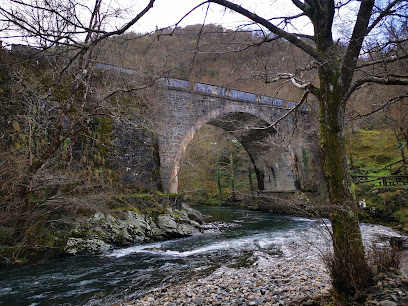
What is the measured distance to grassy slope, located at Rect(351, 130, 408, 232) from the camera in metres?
9.27

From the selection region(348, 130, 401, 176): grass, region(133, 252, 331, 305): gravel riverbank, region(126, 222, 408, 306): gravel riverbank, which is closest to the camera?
region(126, 222, 408, 306): gravel riverbank

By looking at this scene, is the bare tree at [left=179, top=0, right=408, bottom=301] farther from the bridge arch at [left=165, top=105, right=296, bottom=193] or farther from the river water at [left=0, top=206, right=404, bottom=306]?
the bridge arch at [left=165, top=105, right=296, bottom=193]

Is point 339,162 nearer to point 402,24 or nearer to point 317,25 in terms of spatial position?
point 317,25

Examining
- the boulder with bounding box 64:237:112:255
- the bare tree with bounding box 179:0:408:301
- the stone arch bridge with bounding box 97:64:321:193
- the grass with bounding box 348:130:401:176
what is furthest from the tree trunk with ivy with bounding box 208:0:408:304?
the grass with bounding box 348:130:401:176

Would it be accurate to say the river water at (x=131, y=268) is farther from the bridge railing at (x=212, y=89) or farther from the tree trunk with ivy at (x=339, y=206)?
the bridge railing at (x=212, y=89)

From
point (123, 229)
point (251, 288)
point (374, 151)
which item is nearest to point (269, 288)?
point (251, 288)

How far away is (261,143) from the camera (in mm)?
14133

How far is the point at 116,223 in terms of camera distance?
7664mm

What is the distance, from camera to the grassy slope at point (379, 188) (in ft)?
30.4

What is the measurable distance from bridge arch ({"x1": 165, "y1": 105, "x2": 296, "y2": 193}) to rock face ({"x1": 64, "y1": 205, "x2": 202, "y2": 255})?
13.2 feet

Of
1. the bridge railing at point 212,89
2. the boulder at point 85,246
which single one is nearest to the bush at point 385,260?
the boulder at point 85,246

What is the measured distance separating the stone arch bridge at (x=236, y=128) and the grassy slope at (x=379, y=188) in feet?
9.69

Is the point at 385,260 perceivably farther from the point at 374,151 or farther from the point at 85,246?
the point at 374,151

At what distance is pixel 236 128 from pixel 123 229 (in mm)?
4813
